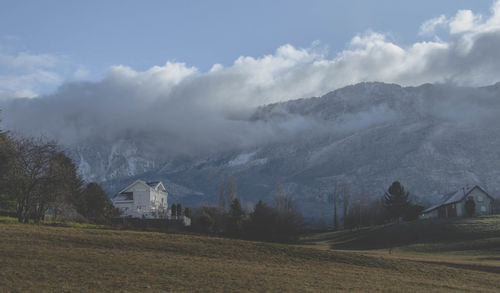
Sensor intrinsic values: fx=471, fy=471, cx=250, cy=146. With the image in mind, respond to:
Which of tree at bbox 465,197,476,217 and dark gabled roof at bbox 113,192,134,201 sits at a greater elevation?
dark gabled roof at bbox 113,192,134,201

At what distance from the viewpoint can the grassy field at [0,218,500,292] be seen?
74.6ft

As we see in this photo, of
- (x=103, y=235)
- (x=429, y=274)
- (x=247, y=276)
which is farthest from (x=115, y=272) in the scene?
(x=429, y=274)

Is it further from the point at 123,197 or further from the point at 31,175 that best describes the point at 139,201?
the point at 31,175

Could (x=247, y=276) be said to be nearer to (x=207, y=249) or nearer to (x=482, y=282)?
(x=207, y=249)

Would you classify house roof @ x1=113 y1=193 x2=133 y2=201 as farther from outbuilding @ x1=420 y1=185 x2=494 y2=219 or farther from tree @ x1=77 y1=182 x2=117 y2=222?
outbuilding @ x1=420 y1=185 x2=494 y2=219

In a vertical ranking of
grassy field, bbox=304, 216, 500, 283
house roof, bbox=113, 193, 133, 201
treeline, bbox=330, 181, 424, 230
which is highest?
house roof, bbox=113, 193, 133, 201

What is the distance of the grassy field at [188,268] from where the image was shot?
22.7 m

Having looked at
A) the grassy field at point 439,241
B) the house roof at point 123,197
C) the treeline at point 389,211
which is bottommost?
the grassy field at point 439,241

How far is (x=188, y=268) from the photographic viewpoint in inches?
1081

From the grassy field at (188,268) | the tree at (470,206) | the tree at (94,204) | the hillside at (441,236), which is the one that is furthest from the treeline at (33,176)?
the tree at (470,206)

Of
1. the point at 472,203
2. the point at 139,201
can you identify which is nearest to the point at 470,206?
the point at 472,203

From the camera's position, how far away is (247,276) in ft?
86.8

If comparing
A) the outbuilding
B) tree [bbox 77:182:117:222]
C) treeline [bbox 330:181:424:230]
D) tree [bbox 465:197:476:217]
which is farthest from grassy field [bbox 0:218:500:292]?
treeline [bbox 330:181:424:230]

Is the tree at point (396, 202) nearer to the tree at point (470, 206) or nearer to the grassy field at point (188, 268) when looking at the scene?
the tree at point (470, 206)
